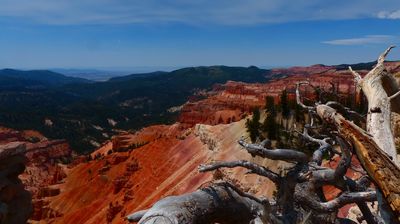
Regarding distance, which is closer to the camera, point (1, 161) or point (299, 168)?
point (299, 168)

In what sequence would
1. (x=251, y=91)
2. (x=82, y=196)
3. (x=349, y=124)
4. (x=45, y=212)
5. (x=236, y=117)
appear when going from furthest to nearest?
(x=251, y=91), (x=236, y=117), (x=82, y=196), (x=45, y=212), (x=349, y=124)

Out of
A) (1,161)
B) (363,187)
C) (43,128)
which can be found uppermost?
(363,187)

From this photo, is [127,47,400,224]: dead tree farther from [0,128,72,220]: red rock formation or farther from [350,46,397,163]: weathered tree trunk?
[0,128,72,220]: red rock formation

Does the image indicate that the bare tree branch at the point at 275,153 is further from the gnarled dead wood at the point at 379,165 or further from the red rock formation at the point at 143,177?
the red rock formation at the point at 143,177

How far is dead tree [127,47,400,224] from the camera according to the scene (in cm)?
347

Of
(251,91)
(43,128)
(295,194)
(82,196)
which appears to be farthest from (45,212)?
(43,128)

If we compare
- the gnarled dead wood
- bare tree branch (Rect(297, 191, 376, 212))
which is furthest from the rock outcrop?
the gnarled dead wood

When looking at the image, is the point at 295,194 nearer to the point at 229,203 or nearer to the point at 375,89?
the point at 229,203

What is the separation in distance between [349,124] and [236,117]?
4538 inches

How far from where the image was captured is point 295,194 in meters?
5.23

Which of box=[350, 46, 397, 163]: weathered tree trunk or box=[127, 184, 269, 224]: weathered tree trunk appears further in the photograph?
box=[127, 184, 269, 224]: weathered tree trunk

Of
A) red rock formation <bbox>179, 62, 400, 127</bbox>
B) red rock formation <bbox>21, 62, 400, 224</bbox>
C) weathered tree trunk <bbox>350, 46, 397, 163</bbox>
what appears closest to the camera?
weathered tree trunk <bbox>350, 46, 397, 163</bbox>

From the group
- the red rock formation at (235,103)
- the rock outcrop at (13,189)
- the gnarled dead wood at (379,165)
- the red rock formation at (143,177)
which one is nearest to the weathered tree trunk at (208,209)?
the gnarled dead wood at (379,165)

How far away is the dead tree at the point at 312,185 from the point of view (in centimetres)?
347
